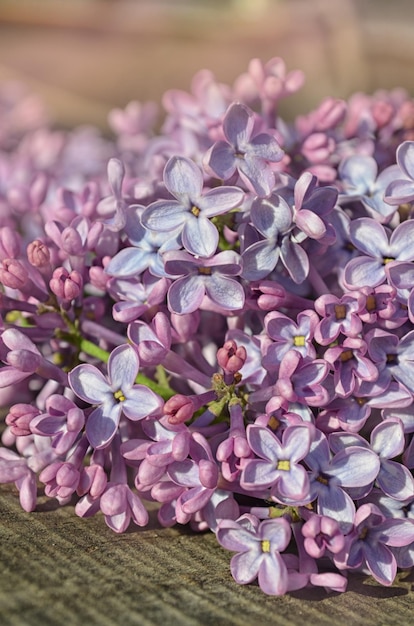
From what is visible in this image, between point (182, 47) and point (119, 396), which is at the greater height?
point (119, 396)

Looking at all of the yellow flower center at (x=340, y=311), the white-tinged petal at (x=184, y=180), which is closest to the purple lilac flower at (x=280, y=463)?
the yellow flower center at (x=340, y=311)

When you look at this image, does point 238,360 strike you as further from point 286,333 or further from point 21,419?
point 21,419

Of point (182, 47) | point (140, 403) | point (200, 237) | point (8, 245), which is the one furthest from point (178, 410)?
point (182, 47)

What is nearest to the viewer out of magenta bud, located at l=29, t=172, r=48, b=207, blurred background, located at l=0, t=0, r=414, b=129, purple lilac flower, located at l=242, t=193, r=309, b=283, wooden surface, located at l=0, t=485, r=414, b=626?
wooden surface, located at l=0, t=485, r=414, b=626

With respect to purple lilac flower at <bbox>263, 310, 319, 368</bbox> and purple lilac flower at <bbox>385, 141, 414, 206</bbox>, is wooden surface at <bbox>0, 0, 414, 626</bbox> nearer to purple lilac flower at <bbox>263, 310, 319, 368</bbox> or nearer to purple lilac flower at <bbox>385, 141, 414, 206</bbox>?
purple lilac flower at <bbox>263, 310, 319, 368</bbox>

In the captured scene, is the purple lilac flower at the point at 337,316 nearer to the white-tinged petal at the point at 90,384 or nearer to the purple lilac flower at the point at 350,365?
the purple lilac flower at the point at 350,365

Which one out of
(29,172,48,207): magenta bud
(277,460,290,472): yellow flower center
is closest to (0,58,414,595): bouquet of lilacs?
(277,460,290,472): yellow flower center

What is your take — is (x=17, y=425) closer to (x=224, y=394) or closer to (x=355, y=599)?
(x=224, y=394)
